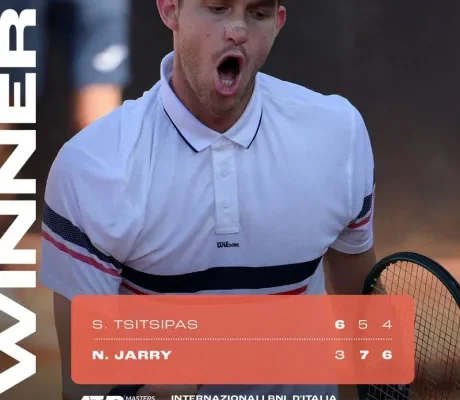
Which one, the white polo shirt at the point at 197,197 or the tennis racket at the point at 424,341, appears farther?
the tennis racket at the point at 424,341

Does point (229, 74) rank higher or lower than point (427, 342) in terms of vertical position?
higher

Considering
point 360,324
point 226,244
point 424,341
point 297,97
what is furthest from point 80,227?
point 424,341

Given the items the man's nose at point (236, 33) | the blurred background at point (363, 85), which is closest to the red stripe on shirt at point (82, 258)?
the blurred background at point (363, 85)

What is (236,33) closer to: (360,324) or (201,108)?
(201,108)

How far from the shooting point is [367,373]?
66.7 inches

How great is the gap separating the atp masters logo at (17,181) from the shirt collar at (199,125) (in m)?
0.32

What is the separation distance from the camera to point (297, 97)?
5.35 feet

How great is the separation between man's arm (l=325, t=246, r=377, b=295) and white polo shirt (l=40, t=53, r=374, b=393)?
125 millimetres

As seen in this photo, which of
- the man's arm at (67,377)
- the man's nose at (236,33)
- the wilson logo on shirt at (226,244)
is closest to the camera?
the man's nose at (236,33)

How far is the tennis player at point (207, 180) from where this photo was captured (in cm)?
148

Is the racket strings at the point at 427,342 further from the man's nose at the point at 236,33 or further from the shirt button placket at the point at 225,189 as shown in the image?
the man's nose at the point at 236,33

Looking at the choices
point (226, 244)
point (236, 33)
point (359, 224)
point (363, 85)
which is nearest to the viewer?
point (236, 33)

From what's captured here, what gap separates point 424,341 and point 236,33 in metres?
0.69

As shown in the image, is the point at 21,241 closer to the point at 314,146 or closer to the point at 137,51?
the point at 137,51
